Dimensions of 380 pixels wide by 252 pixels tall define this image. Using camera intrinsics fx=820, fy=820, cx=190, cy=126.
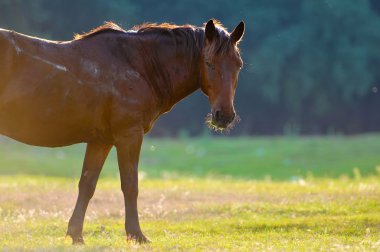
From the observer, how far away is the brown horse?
30.0ft

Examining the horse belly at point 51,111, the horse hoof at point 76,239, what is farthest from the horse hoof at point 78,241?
the horse belly at point 51,111

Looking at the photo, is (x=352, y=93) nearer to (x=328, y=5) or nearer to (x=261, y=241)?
(x=328, y=5)

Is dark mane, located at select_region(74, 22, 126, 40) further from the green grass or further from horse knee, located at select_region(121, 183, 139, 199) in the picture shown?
the green grass

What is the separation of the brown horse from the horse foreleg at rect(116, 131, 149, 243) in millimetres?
12

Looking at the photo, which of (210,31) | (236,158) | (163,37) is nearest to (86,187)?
(163,37)

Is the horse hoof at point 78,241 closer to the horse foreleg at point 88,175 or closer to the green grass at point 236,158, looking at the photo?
the horse foreleg at point 88,175

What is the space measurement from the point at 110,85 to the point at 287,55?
42.3 m

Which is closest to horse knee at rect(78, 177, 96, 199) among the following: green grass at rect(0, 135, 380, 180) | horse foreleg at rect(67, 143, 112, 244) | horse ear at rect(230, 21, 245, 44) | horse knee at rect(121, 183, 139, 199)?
horse foreleg at rect(67, 143, 112, 244)

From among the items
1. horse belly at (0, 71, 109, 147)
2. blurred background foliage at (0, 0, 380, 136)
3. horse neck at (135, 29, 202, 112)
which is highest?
blurred background foliage at (0, 0, 380, 136)

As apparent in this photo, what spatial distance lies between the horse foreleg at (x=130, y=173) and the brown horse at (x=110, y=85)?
0.01m

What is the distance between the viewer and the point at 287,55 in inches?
2008

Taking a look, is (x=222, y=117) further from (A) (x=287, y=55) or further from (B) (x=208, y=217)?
(A) (x=287, y=55)

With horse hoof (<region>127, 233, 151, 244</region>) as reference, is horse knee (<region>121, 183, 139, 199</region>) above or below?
above

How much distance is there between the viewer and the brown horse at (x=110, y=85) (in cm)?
913
